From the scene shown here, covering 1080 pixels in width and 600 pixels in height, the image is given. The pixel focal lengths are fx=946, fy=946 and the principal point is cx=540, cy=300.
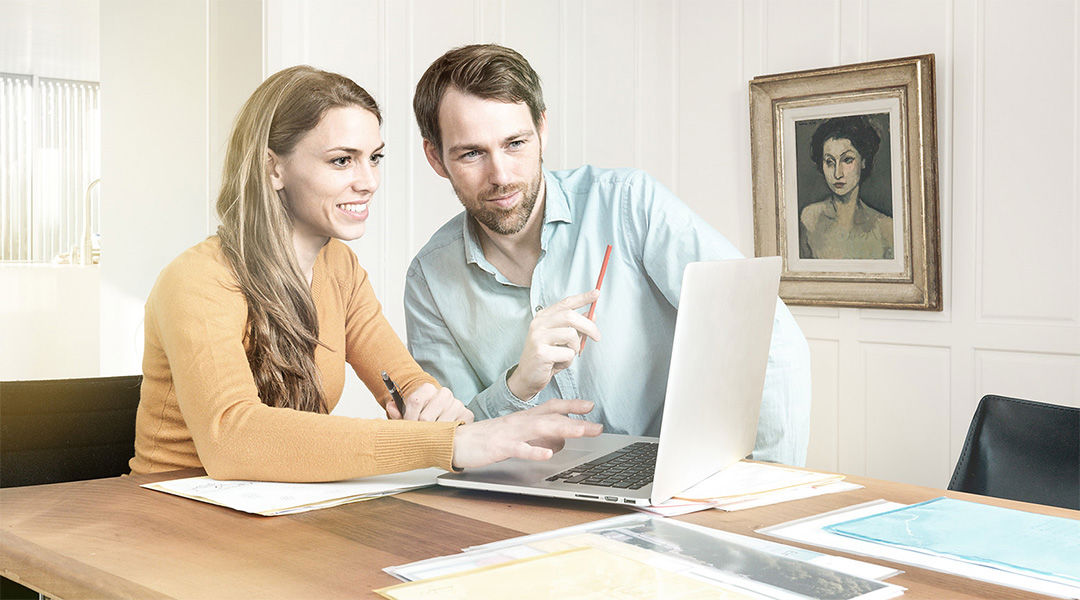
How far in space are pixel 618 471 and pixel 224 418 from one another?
513 millimetres

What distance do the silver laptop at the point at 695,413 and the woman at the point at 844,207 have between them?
237 cm

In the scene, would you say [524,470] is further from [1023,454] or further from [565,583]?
[1023,454]

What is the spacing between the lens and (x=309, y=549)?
907mm

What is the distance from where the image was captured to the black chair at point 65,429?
4.86 feet

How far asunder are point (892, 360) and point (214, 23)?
2.65 m

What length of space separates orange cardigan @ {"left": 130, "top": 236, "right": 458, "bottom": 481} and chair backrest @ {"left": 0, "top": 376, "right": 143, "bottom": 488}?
0.27ft

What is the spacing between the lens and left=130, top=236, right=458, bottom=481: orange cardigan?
1168 mm

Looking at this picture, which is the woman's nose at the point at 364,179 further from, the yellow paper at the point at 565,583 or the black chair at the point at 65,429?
the yellow paper at the point at 565,583

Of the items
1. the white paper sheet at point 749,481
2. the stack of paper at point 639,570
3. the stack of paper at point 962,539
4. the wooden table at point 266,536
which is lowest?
the wooden table at point 266,536

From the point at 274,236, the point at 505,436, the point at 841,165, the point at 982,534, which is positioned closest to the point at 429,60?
the point at 841,165

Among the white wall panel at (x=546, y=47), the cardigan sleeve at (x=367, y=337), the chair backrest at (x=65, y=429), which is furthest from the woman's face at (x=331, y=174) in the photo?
the white wall panel at (x=546, y=47)

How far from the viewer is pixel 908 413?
348 cm

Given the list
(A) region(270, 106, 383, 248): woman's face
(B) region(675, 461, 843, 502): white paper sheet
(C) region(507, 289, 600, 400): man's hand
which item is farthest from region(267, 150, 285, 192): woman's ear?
(B) region(675, 461, 843, 502): white paper sheet

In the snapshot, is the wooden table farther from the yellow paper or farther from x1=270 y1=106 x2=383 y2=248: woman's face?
x1=270 y1=106 x2=383 y2=248: woman's face
